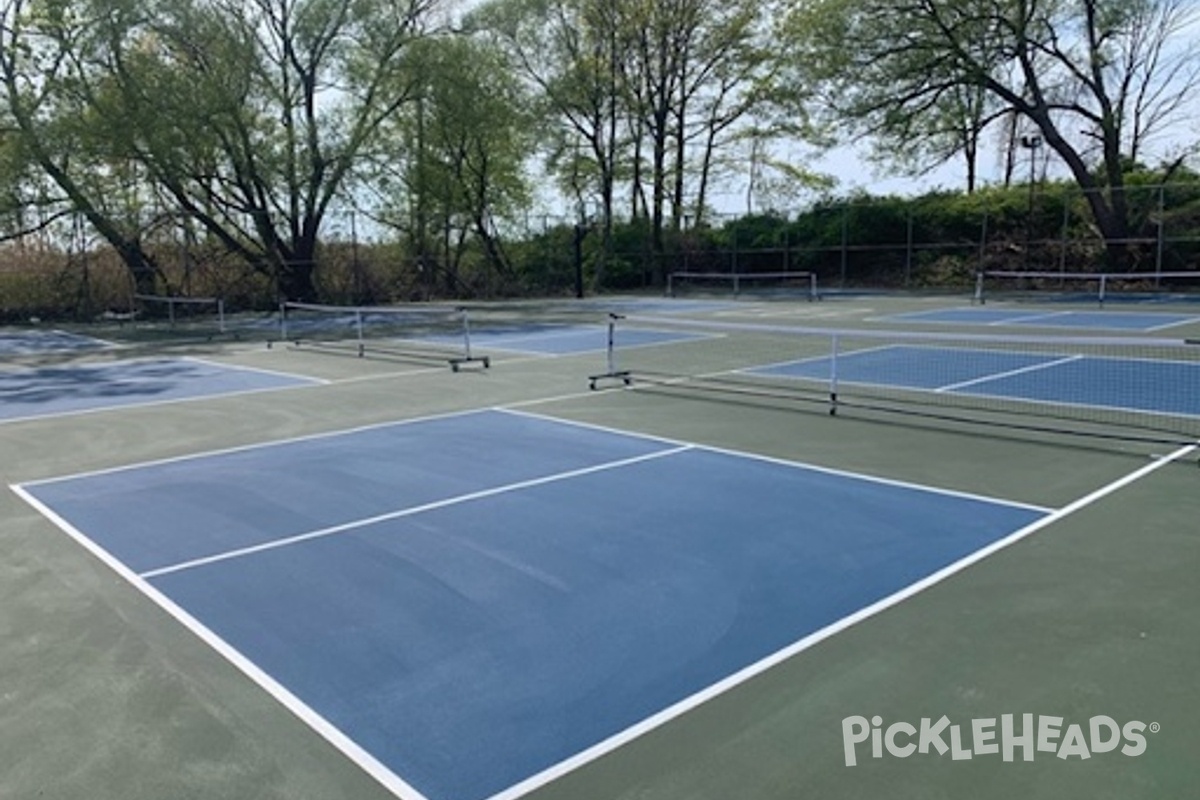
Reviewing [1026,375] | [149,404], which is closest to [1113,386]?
[1026,375]

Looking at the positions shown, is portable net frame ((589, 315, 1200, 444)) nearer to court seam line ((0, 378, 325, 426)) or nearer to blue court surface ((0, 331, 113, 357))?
court seam line ((0, 378, 325, 426))

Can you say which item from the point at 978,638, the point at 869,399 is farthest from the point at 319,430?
the point at 978,638

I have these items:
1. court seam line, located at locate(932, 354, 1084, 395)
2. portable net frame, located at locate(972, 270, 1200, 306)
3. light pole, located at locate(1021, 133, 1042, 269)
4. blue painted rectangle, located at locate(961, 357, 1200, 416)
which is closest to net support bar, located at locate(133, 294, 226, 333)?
court seam line, located at locate(932, 354, 1084, 395)

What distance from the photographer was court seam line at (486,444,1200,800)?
2.98 m

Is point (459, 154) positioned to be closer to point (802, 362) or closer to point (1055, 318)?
point (1055, 318)

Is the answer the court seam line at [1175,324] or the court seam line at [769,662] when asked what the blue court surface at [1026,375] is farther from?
the court seam line at [769,662]

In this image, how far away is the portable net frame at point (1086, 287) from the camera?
22844 millimetres

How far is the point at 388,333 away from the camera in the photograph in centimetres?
1919

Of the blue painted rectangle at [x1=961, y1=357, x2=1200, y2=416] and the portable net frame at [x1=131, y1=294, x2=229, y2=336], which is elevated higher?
the portable net frame at [x1=131, y1=294, x2=229, y2=336]

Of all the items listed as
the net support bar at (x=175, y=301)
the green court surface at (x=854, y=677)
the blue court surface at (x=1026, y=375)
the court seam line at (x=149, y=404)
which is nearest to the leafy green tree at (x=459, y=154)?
the net support bar at (x=175, y=301)

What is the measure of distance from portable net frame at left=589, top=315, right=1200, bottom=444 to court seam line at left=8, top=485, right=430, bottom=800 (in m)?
5.96

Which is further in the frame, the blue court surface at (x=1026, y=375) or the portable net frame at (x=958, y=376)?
the blue court surface at (x=1026, y=375)

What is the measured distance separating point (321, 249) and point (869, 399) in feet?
69.3

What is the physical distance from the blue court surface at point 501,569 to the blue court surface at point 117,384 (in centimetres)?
390
